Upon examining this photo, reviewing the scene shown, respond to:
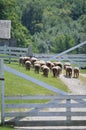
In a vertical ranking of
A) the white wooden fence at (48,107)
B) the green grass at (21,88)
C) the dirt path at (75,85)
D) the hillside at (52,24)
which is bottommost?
the hillside at (52,24)

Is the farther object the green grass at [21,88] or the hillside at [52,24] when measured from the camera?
the hillside at [52,24]

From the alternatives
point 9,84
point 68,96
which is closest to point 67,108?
point 68,96

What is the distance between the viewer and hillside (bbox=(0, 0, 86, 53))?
10925cm

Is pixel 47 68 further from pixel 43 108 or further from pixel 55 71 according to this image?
pixel 43 108

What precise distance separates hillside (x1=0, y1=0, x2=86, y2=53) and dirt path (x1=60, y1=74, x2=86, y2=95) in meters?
54.1

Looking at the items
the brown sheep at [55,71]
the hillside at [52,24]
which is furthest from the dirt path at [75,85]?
the hillside at [52,24]

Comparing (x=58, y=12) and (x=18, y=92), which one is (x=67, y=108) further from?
(x=58, y=12)

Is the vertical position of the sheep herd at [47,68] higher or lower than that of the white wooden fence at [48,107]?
lower

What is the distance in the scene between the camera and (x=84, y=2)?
167750 mm

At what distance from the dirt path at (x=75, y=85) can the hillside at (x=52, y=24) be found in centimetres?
5405

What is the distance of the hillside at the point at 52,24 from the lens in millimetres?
109250

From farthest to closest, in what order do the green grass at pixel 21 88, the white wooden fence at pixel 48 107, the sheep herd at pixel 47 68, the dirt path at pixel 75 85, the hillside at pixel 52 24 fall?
the hillside at pixel 52 24
the sheep herd at pixel 47 68
the dirt path at pixel 75 85
the green grass at pixel 21 88
the white wooden fence at pixel 48 107

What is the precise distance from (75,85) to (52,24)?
Answer: 434 ft

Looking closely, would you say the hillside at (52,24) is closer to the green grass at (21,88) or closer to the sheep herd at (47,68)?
the sheep herd at (47,68)
